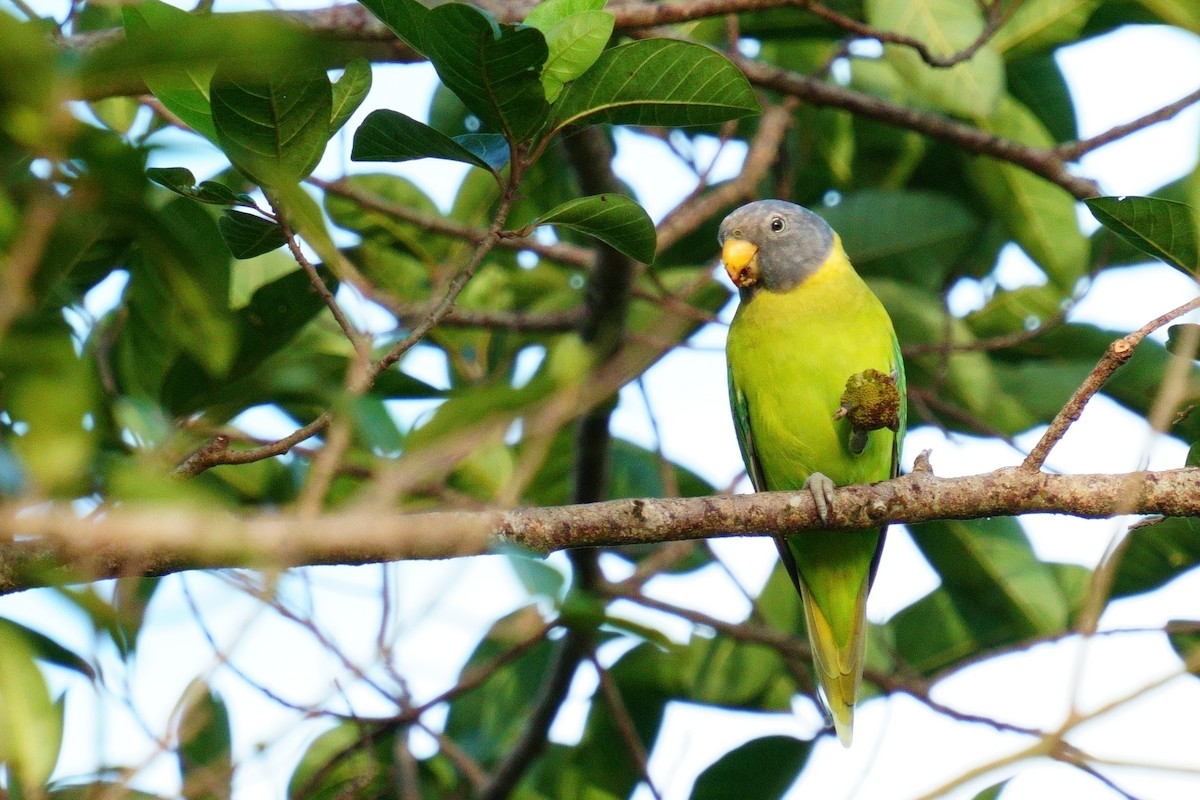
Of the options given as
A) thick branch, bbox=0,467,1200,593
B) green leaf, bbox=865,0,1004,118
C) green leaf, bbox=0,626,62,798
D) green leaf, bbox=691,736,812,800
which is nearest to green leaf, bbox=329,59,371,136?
thick branch, bbox=0,467,1200,593

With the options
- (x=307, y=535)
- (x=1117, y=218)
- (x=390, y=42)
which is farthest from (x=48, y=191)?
(x=390, y=42)

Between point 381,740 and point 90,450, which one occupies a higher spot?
point 381,740

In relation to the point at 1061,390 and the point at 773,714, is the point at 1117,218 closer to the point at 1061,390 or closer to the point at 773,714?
the point at 1061,390

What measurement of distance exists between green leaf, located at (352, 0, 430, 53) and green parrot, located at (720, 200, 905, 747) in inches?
72.2

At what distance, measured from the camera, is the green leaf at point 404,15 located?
74.9 inches

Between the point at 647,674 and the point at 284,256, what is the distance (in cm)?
178

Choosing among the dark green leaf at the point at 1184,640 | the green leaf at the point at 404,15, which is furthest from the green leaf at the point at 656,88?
the dark green leaf at the point at 1184,640

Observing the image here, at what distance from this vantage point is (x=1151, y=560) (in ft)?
11.2

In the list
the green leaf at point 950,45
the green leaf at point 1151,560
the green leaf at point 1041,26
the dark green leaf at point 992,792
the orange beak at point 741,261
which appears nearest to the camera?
the dark green leaf at point 992,792

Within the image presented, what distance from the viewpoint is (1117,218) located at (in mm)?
2146

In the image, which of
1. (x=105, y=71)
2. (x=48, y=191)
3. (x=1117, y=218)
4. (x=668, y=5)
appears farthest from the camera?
(x=668, y=5)

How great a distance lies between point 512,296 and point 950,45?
5.90 ft

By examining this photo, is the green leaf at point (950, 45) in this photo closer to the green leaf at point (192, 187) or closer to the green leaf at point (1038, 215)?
the green leaf at point (1038, 215)

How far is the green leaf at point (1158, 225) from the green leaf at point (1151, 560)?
1.31 metres
